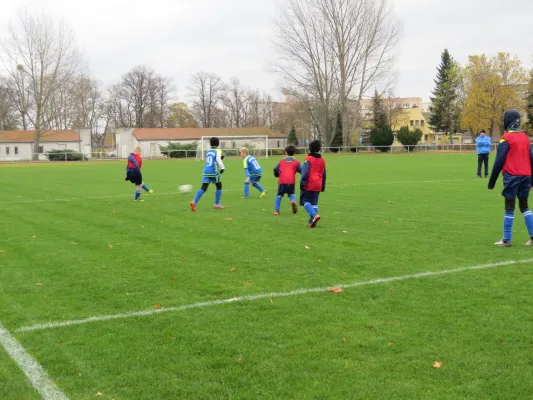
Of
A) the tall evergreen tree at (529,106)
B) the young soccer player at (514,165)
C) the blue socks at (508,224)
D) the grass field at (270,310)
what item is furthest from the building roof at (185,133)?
the blue socks at (508,224)

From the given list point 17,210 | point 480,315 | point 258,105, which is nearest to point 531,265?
point 480,315

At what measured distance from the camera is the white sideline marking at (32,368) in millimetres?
3402

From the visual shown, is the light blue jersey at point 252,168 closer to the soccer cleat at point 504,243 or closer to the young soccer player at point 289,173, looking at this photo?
the young soccer player at point 289,173

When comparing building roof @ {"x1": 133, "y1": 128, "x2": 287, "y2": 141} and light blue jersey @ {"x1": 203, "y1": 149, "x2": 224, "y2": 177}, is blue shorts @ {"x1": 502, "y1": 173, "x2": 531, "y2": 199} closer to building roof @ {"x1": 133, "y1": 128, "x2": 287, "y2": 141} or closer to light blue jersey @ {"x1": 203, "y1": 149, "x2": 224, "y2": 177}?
light blue jersey @ {"x1": 203, "y1": 149, "x2": 224, "y2": 177}

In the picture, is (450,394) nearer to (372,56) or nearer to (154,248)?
(154,248)

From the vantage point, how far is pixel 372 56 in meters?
59.8

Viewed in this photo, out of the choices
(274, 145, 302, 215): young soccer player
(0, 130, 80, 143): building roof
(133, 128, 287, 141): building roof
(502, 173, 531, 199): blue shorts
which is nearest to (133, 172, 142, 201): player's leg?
(274, 145, 302, 215): young soccer player

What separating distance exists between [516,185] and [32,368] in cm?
661

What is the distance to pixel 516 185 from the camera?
7.54 meters

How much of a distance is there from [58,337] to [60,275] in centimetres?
220

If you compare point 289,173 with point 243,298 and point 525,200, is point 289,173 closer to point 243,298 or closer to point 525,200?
point 525,200

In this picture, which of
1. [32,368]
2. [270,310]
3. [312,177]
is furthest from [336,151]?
[32,368]

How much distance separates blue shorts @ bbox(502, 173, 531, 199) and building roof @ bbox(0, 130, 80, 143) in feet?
246

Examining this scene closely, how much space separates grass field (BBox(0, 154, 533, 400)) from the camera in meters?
3.54
